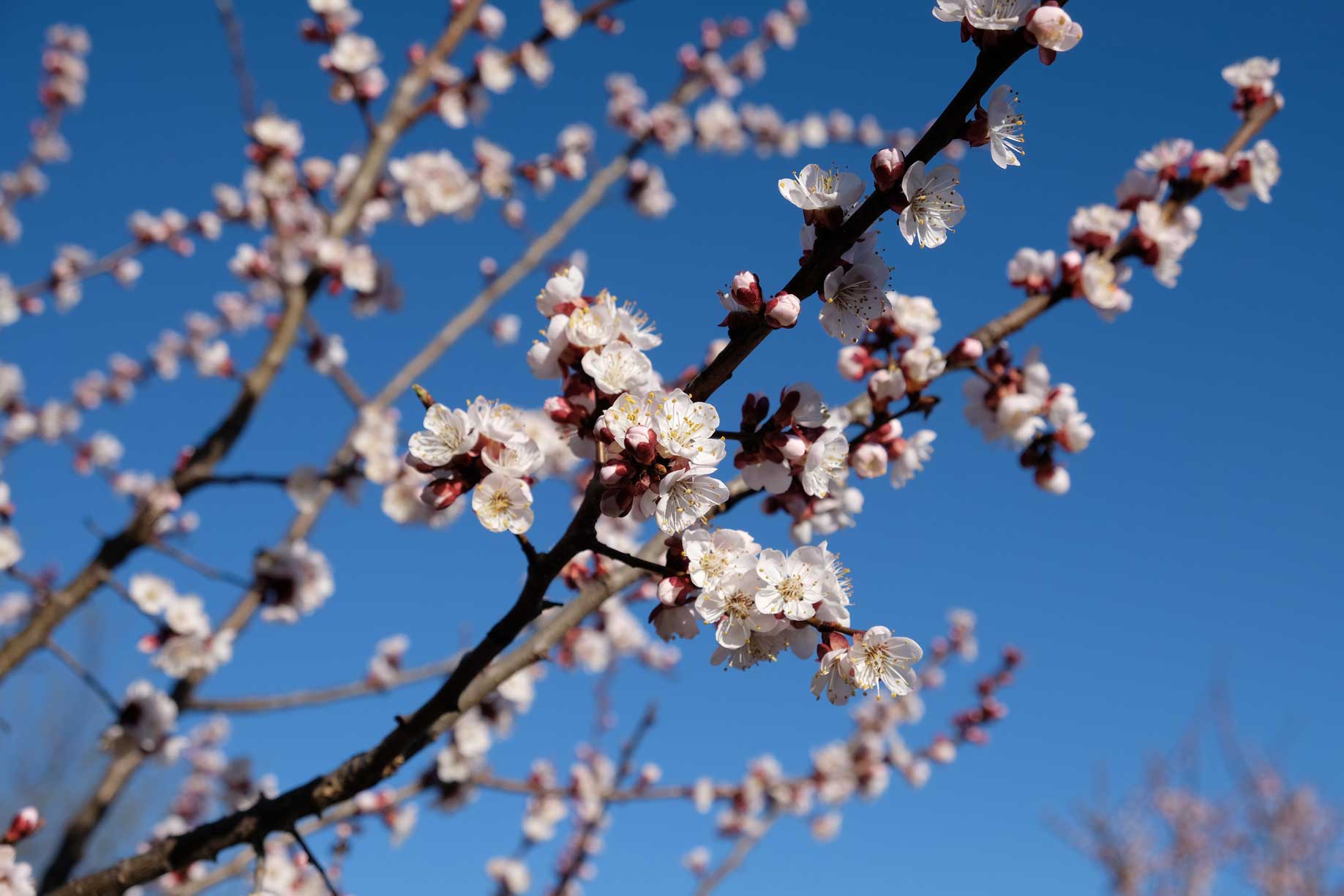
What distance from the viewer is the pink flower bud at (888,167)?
4.91ft

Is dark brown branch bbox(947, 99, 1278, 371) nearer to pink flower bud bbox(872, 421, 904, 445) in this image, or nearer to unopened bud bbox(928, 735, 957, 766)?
pink flower bud bbox(872, 421, 904, 445)

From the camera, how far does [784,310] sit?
1.48 m

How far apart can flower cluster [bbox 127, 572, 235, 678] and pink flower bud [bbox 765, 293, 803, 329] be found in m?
3.45

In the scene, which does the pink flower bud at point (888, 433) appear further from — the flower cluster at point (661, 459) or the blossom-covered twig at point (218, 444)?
the blossom-covered twig at point (218, 444)

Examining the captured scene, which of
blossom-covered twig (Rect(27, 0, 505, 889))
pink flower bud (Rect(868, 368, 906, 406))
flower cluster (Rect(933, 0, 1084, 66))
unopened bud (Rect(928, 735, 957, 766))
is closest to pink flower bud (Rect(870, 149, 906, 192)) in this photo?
flower cluster (Rect(933, 0, 1084, 66))

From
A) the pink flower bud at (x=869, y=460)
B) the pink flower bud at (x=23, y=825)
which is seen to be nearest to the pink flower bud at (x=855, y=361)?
the pink flower bud at (x=869, y=460)

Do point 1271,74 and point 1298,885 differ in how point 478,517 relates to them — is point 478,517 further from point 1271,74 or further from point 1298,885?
point 1298,885

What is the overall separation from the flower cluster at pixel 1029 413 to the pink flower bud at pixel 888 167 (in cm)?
131

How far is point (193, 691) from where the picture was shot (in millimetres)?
4004

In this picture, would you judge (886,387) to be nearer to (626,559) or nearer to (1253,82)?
(626,559)

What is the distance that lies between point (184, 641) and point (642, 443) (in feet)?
11.0

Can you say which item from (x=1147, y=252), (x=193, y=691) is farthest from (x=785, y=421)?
(x=193, y=691)

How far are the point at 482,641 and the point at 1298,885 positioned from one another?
19.3 meters

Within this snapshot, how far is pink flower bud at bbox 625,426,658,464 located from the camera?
1480 millimetres
